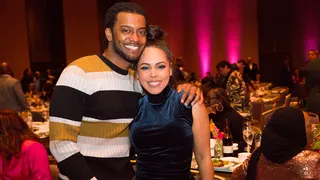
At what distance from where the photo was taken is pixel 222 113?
432 centimetres

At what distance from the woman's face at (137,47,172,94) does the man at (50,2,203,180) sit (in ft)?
0.13

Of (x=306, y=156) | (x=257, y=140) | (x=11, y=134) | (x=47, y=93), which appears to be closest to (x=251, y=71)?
(x=47, y=93)

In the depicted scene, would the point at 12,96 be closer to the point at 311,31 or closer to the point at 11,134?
the point at 11,134

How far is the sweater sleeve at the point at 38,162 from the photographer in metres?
2.82

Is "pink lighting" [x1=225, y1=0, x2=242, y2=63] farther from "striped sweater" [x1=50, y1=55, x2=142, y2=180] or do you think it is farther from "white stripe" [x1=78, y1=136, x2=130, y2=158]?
"white stripe" [x1=78, y1=136, x2=130, y2=158]

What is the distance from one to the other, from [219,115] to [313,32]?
956cm

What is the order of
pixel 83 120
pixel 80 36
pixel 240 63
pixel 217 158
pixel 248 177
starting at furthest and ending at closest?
pixel 80 36 < pixel 240 63 < pixel 217 158 < pixel 248 177 < pixel 83 120

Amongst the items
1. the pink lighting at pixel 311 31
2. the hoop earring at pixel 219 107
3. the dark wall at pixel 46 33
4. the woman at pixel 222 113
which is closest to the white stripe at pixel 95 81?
the woman at pixel 222 113

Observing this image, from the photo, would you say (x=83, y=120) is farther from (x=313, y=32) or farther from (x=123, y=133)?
(x=313, y=32)

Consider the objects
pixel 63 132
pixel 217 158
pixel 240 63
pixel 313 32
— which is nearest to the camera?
pixel 63 132

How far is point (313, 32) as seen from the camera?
42.0 feet

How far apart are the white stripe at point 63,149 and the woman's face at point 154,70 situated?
0.41 meters

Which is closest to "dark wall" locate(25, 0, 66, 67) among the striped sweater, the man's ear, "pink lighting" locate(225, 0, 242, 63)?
"pink lighting" locate(225, 0, 242, 63)

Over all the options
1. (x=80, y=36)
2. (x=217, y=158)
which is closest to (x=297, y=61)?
(x=80, y=36)
